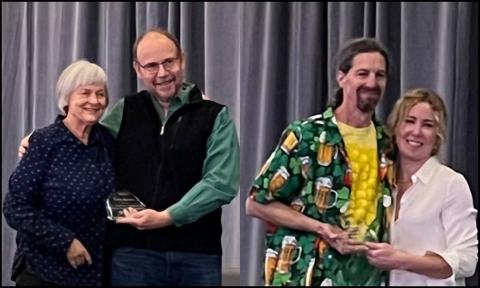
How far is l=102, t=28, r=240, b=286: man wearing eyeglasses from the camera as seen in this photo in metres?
1.89

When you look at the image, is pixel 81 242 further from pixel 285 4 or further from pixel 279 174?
pixel 285 4

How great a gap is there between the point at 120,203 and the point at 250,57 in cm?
93

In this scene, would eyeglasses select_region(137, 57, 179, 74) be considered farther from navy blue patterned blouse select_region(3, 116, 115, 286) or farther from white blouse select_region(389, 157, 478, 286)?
white blouse select_region(389, 157, 478, 286)

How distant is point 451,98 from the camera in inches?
97.7

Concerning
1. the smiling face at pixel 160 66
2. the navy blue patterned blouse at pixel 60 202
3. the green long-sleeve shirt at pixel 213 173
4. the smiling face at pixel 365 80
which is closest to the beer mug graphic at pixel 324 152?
the smiling face at pixel 365 80

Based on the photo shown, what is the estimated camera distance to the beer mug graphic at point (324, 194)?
5.95ft

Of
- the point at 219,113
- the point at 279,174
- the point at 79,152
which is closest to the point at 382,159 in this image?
the point at 279,174

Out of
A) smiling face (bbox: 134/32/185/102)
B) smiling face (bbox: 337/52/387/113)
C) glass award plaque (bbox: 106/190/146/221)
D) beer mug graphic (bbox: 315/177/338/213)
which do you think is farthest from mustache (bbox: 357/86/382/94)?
glass award plaque (bbox: 106/190/146/221)

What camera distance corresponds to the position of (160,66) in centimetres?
191

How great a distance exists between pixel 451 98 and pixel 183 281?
3.55 feet

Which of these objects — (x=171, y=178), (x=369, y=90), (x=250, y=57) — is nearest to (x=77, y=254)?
(x=171, y=178)

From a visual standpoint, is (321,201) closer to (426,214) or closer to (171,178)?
(426,214)

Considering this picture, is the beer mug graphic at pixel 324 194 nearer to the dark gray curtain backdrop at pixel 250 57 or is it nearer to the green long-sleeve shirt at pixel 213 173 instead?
the green long-sleeve shirt at pixel 213 173

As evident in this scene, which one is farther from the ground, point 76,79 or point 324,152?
point 76,79
